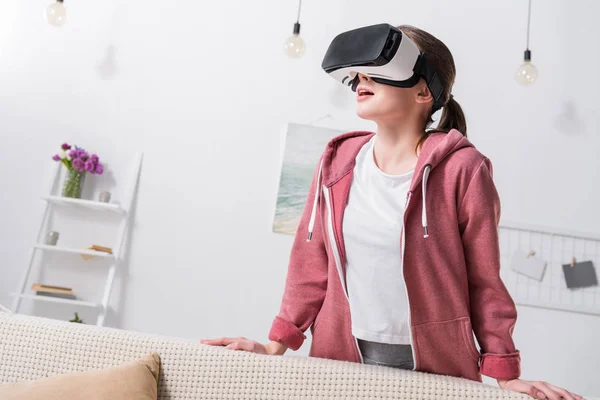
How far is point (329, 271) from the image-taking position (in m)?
1.28

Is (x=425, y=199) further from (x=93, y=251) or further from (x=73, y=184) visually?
(x=73, y=184)

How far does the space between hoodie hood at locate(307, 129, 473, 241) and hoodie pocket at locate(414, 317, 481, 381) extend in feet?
0.61

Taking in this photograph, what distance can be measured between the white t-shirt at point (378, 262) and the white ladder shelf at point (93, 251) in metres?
2.39

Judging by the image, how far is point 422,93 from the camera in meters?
1.26

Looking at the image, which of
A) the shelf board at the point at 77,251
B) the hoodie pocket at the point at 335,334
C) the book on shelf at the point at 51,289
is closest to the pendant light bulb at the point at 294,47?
the shelf board at the point at 77,251

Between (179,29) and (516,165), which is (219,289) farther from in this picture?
(516,165)

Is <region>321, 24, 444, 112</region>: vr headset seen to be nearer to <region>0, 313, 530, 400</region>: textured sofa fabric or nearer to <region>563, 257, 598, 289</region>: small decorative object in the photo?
<region>0, 313, 530, 400</region>: textured sofa fabric

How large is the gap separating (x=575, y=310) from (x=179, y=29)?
2.90 metres

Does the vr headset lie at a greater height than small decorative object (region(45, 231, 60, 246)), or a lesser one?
greater

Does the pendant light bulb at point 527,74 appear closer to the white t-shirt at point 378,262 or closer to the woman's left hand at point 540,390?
the white t-shirt at point 378,262

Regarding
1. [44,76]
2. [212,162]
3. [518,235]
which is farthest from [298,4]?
[518,235]

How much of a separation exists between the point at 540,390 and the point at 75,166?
2.98 m

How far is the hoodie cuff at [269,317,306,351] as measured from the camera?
1260mm

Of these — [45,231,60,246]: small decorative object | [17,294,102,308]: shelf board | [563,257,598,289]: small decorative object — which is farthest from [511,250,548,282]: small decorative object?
[45,231,60,246]: small decorative object
